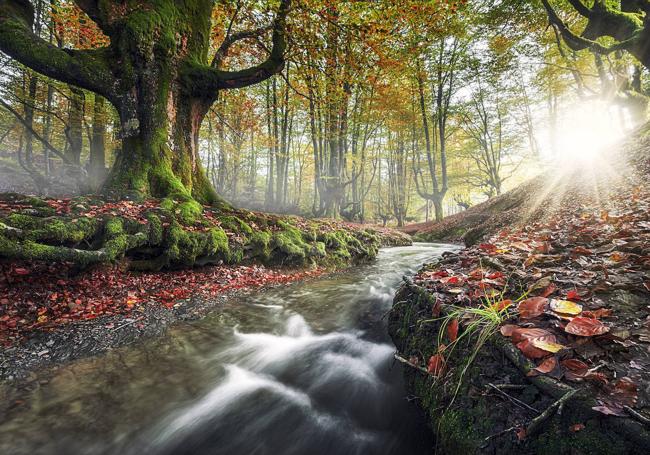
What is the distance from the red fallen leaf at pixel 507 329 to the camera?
1709 millimetres

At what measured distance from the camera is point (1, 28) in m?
5.42

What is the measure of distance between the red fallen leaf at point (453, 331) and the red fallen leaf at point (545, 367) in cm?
57

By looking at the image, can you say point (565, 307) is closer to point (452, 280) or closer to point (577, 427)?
point (577, 427)

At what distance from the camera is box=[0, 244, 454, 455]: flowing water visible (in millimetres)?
2213

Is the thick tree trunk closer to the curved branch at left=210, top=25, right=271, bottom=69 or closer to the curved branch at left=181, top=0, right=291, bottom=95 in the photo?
the curved branch at left=181, top=0, right=291, bottom=95

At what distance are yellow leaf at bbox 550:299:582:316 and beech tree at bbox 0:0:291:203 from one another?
632 cm

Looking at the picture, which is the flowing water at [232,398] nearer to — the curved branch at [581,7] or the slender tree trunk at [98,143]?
the curved branch at [581,7]

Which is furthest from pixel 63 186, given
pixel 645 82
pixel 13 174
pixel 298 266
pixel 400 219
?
pixel 645 82

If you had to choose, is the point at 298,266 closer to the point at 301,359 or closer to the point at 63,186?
the point at 301,359

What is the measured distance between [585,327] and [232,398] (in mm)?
2951

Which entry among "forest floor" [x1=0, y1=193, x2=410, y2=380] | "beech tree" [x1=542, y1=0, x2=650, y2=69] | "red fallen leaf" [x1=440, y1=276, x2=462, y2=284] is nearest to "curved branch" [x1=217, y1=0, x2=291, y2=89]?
"forest floor" [x1=0, y1=193, x2=410, y2=380]

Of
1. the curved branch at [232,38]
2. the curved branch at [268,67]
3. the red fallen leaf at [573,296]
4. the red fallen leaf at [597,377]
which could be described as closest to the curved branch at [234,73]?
the curved branch at [268,67]

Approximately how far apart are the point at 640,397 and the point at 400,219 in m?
26.9

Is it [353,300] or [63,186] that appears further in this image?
[63,186]
